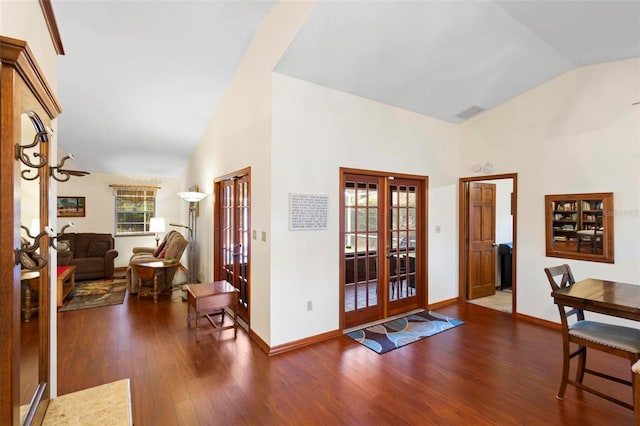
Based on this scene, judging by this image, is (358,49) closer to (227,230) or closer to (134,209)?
(227,230)

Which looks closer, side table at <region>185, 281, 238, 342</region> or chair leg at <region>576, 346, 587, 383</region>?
chair leg at <region>576, 346, 587, 383</region>

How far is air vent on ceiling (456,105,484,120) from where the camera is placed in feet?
14.0

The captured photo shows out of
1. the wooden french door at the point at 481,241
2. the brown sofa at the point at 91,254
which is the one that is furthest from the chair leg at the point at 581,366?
the brown sofa at the point at 91,254

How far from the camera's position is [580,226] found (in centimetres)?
351

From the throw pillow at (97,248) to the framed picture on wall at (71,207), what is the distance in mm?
935

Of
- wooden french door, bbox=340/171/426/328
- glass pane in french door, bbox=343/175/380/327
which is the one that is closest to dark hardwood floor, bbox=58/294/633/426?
glass pane in french door, bbox=343/175/380/327

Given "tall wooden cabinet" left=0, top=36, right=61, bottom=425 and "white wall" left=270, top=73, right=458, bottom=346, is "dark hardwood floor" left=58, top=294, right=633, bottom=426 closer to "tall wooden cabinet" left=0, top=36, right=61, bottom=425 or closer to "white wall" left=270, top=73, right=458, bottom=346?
"white wall" left=270, top=73, right=458, bottom=346

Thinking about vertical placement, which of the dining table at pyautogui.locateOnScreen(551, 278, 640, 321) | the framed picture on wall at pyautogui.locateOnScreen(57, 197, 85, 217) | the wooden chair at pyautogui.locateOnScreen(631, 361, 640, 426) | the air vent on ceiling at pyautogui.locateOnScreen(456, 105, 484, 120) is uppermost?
the air vent on ceiling at pyautogui.locateOnScreen(456, 105, 484, 120)

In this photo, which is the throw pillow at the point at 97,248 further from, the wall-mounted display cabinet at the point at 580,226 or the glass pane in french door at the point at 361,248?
the wall-mounted display cabinet at the point at 580,226

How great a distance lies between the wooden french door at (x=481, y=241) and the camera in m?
4.73

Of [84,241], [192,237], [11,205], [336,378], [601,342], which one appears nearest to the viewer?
[11,205]

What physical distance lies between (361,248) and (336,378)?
157 centimetres

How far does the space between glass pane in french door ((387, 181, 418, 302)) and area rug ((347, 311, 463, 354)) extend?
34cm

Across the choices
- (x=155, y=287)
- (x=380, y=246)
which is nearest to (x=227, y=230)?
(x=155, y=287)
